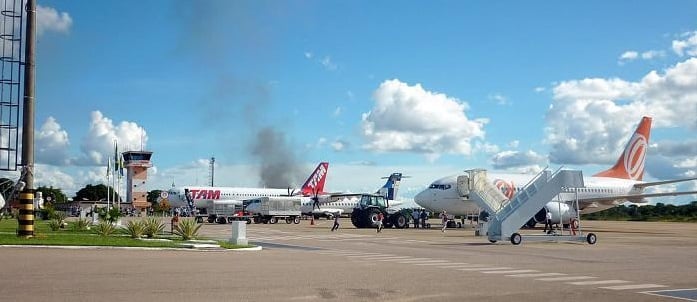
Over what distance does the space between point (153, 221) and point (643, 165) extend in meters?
41.4

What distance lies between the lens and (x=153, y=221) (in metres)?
31.0

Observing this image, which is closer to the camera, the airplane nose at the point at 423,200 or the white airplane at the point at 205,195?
the airplane nose at the point at 423,200

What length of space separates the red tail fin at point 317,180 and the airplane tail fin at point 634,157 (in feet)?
153

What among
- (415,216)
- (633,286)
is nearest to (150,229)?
(633,286)

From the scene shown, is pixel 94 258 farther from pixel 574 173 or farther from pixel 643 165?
pixel 643 165

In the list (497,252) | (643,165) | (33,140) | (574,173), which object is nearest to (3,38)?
(33,140)

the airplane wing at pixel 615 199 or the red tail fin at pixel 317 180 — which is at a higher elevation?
the red tail fin at pixel 317 180

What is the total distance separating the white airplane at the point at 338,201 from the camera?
261 ft

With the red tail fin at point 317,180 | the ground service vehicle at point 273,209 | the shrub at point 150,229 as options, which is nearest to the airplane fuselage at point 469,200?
the ground service vehicle at point 273,209

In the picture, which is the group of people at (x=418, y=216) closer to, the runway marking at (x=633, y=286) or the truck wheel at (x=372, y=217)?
the truck wheel at (x=372, y=217)

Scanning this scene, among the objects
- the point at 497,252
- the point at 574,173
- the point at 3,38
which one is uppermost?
the point at 3,38

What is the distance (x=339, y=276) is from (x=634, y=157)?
46705 millimetres

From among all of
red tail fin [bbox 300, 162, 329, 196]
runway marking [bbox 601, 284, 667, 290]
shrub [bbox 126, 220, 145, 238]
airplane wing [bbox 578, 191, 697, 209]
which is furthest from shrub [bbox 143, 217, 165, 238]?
red tail fin [bbox 300, 162, 329, 196]

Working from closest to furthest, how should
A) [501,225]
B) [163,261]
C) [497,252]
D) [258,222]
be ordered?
[163,261]
[497,252]
[501,225]
[258,222]
